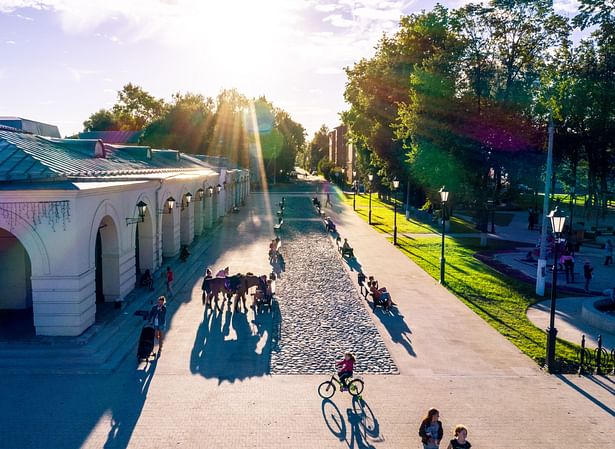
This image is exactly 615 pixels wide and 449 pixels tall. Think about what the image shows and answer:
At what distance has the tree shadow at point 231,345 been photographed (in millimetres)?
11500

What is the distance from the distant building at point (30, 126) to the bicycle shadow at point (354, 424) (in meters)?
18.0

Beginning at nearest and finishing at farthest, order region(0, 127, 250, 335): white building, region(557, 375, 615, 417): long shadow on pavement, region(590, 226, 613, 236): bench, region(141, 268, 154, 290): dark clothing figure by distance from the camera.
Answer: region(557, 375, 615, 417): long shadow on pavement < region(0, 127, 250, 335): white building < region(141, 268, 154, 290): dark clothing figure < region(590, 226, 613, 236): bench

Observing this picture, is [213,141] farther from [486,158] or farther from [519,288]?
[519,288]

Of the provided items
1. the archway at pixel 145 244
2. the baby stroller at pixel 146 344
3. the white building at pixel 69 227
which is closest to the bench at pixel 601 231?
the white building at pixel 69 227

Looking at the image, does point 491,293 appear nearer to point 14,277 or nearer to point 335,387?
point 335,387

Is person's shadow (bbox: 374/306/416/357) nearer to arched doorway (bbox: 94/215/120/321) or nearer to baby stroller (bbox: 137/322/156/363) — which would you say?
baby stroller (bbox: 137/322/156/363)

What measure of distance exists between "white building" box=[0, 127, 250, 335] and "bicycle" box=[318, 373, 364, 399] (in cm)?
668

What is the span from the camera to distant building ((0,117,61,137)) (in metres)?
20.6

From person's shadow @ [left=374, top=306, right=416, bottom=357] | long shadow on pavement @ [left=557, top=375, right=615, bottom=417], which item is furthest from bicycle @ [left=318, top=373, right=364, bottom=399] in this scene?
long shadow on pavement @ [left=557, top=375, right=615, bottom=417]

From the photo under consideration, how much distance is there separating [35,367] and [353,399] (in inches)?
289

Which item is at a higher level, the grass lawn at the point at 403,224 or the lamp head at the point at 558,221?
the lamp head at the point at 558,221

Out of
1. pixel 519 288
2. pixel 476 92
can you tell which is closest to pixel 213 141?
pixel 476 92

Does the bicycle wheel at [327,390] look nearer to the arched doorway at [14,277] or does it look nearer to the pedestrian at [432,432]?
the pedestrian at [432,432]

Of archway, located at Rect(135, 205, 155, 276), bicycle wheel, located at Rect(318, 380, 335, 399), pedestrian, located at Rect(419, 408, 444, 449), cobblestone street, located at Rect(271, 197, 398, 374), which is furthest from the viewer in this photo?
archway, located at Rect(135, 205, 155, 276)
